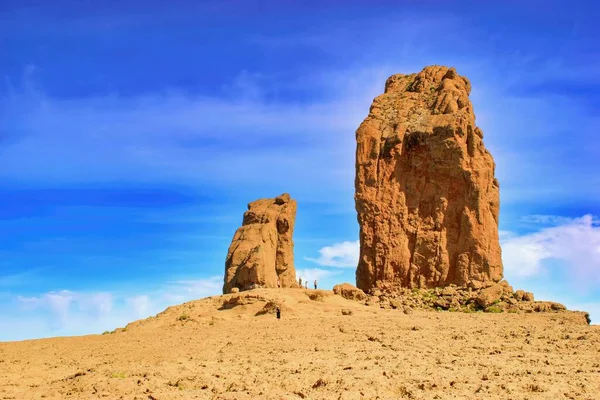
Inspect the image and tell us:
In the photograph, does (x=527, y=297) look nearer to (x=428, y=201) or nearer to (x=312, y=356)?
(x=428, y=201)

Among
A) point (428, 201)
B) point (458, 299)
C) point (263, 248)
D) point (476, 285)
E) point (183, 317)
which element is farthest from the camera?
point (428, 201)

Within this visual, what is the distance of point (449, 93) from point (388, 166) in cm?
534

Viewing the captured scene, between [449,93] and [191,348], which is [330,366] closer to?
[191,348]

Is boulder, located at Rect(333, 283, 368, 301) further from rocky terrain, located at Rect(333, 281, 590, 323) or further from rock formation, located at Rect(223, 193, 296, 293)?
rock formation, located at Rect(223, 193, 296, 293)

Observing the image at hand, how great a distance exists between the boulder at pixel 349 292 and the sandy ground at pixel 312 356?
1175 millimetres

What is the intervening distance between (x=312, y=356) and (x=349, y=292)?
40.6ft

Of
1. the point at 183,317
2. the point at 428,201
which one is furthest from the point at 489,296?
the point at 183,317

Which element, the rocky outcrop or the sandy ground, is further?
the rocky outcrop

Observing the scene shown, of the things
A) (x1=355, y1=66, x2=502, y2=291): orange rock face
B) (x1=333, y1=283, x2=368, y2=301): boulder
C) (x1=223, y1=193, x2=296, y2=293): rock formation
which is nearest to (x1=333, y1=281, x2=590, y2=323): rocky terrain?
(x1=333, y1=283, x2=368, y2=301): boulder

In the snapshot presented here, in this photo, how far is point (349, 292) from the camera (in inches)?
1287

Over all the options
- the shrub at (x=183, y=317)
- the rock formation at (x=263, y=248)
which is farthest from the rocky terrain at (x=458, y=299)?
the shrub at (x=183, y=317)

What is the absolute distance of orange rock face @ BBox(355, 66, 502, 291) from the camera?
3397 centimetres

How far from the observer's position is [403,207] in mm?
35375

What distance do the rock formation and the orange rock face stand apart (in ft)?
13.5
